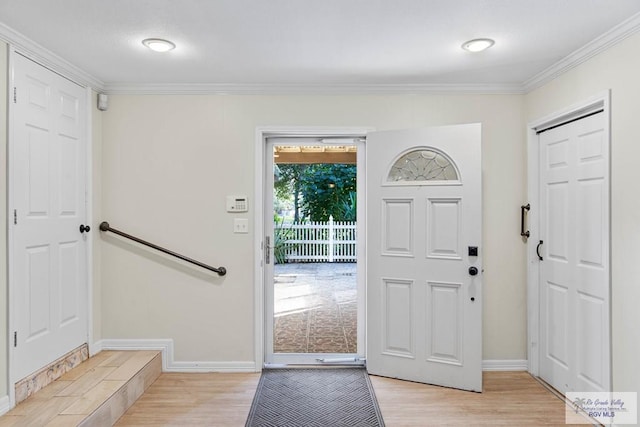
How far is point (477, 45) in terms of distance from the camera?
2.55m

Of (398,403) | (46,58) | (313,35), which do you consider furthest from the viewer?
(398,403)

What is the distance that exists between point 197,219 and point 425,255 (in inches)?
70.9

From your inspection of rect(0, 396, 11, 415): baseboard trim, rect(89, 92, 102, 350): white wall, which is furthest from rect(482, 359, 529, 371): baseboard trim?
rect(0, 396, 11, 415): baseboard trim

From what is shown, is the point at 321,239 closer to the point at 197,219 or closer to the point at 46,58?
the point at 197,219

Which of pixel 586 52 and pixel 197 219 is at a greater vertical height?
pixel 586 52

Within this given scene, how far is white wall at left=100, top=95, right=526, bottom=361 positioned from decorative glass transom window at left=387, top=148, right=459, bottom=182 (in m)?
0.49

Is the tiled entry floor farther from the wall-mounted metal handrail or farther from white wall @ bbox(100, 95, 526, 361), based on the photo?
the wall-mounted metal handrail

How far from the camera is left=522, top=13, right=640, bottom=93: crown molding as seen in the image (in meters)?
2.25

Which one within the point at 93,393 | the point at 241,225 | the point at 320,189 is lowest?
the point at 93,393

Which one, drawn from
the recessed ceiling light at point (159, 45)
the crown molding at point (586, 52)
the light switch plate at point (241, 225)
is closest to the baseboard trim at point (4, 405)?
the light switch plate at point (241, 225)

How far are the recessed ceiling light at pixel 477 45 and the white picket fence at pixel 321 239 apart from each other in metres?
1.61

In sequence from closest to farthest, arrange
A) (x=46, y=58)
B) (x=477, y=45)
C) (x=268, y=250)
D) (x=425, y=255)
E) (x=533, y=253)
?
(x=477, y=45), (x=46, y=58), (x=425, y=255), (x=533, y=253), (x=268, y=250)

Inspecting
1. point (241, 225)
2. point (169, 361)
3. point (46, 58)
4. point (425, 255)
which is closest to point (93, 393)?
point (169, 361)

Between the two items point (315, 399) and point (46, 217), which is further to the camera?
point (315, 399)
